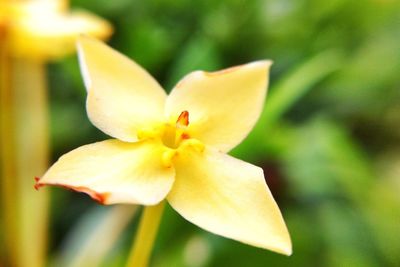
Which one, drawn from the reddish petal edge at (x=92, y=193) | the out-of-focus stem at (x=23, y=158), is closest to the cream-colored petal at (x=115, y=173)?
the reddish petal edge at (x=92, y=193)

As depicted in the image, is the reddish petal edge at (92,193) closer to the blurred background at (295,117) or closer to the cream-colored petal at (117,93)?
the cream-colored petal at (117,93)

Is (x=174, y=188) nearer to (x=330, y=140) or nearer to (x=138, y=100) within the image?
(x=138, y=100)

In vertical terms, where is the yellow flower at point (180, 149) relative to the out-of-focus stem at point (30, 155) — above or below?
above

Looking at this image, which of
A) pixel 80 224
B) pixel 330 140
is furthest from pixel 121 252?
pixel 330 140

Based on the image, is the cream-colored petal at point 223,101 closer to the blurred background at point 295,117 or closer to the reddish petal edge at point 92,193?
the reddish petal edge at point 92,193

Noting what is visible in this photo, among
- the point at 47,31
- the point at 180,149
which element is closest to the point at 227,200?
the point at 180,149

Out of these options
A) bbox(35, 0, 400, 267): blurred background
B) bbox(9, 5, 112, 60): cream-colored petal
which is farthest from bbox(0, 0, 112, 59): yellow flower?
bbox(35, 0, 400, 267): blurred background

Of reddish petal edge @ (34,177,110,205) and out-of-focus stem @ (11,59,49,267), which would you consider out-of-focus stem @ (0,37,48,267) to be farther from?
reddish petal edge @ (34,177,110,205)

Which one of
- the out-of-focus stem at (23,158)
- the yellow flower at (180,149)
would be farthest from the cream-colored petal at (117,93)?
the out-of-focus stem at (23,158)

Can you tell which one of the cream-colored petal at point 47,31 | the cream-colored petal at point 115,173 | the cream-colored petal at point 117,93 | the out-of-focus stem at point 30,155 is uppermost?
the cream-colored petal at point 117,93

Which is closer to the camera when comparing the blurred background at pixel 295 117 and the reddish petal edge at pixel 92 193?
the reddish petal edge at pixel 92 193

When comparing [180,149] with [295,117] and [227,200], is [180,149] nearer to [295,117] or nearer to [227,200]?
[227,200]
